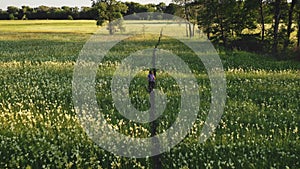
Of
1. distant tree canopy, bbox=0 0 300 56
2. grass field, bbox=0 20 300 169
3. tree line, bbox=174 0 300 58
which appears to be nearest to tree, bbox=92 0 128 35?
distant tree canopy, bbox=0 0 300 56

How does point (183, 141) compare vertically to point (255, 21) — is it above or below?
below

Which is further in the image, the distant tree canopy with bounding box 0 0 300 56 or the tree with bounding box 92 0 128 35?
the tree with bounding box 92 0 128 35

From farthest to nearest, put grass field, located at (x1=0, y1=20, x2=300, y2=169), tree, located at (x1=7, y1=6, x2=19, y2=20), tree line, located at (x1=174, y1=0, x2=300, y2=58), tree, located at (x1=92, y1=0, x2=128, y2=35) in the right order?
1. tree, located at (x1=7, y1=6, x2=19, y2=20)
2. tree, located at (x1=92, y1=0, x2=128, y2=35)
3. tree line, located at (x1=174, y1=0, x2=300, y2=58)
4. grass field, located at (x1=0, y1=20, x2=300, y2=169)

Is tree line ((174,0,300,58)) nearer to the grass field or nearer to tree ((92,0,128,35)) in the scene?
the grass field

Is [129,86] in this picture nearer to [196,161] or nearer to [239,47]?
[196,161]

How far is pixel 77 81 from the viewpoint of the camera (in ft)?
48.8

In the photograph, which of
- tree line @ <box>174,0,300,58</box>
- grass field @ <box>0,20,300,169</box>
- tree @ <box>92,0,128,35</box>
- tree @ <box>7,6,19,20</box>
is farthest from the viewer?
tree @ <box>7,6,19,20</box>

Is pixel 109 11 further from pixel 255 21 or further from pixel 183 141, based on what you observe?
pixel 183 141

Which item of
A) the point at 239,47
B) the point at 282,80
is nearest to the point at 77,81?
the point at 282,80

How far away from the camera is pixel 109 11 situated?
6825cm

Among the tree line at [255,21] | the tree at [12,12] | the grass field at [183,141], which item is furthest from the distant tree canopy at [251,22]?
the tree at [12,12]

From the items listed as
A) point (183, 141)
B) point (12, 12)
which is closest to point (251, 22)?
point (183, 141)

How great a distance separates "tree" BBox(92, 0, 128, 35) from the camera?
66.4 m

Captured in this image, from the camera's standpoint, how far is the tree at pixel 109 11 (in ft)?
218
